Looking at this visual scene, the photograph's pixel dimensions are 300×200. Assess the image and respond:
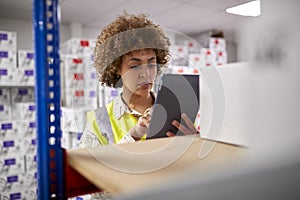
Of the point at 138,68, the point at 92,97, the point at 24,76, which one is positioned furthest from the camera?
the point at 24,76

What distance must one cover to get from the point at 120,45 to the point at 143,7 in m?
1.82

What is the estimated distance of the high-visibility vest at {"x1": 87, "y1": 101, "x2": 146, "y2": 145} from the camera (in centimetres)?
69

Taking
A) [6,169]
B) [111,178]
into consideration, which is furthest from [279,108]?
[6,169]

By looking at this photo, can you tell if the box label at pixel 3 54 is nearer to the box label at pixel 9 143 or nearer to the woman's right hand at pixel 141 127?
the box label at pixel 9 143

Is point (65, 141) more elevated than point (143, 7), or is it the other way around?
point (143, 7)

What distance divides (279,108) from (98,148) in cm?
36

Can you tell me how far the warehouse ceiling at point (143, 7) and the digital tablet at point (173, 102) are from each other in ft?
5.92

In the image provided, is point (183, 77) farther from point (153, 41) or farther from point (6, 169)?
point (6, 169)

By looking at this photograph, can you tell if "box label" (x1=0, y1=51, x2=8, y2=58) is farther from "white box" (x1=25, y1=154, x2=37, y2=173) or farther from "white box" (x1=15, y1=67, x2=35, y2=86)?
"white box" (x1=25, y1=154, x2=37, y2=173)

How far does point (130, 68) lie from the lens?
60 centimetres

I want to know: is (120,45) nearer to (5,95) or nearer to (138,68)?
(138,68)

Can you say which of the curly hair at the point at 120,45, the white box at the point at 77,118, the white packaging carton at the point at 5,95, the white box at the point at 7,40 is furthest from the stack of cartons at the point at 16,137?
the curly hair at the point at 120,45

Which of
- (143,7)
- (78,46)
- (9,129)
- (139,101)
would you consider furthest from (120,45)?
(9,129)

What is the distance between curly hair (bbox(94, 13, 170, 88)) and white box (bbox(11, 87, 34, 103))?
7.65 feet
